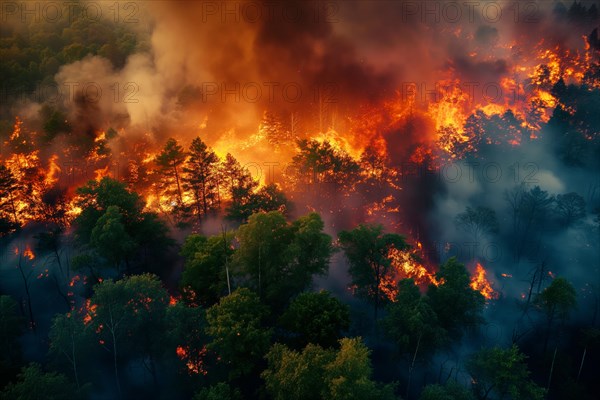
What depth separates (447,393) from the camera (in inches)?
1438

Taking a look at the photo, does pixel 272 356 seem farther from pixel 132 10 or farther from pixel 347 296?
pixel 132 10

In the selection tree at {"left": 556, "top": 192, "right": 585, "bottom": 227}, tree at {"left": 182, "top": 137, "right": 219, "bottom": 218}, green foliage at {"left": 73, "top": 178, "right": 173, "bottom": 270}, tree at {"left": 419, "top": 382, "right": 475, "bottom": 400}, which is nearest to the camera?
tree at {"left": 419, "top": 382, "right": 475, "bottom": 400}

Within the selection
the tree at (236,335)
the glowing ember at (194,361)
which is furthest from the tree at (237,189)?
the glowing ember at (194,361)

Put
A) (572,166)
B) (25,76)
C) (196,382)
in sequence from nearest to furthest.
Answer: (196,382)
(572,166)
(25,76)

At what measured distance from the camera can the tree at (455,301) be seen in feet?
146

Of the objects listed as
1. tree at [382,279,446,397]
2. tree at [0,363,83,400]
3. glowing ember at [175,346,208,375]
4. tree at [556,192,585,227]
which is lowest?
tree at [0,363,83,400]

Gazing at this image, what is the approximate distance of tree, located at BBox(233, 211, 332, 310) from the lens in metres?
43.5

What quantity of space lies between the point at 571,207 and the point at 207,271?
58.8m

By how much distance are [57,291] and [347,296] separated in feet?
130

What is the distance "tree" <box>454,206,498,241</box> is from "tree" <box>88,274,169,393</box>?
4728 cm

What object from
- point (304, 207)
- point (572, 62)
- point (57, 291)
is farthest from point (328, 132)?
point (572, 62)

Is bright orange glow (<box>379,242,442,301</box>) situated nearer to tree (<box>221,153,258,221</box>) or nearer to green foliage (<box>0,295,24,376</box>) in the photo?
tree (<box>221,153,258,221</box>)

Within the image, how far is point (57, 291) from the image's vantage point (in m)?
54.6

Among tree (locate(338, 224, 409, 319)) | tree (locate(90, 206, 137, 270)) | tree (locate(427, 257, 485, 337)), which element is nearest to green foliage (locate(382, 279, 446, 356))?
tree (locate(427, 257, 485, 337))
